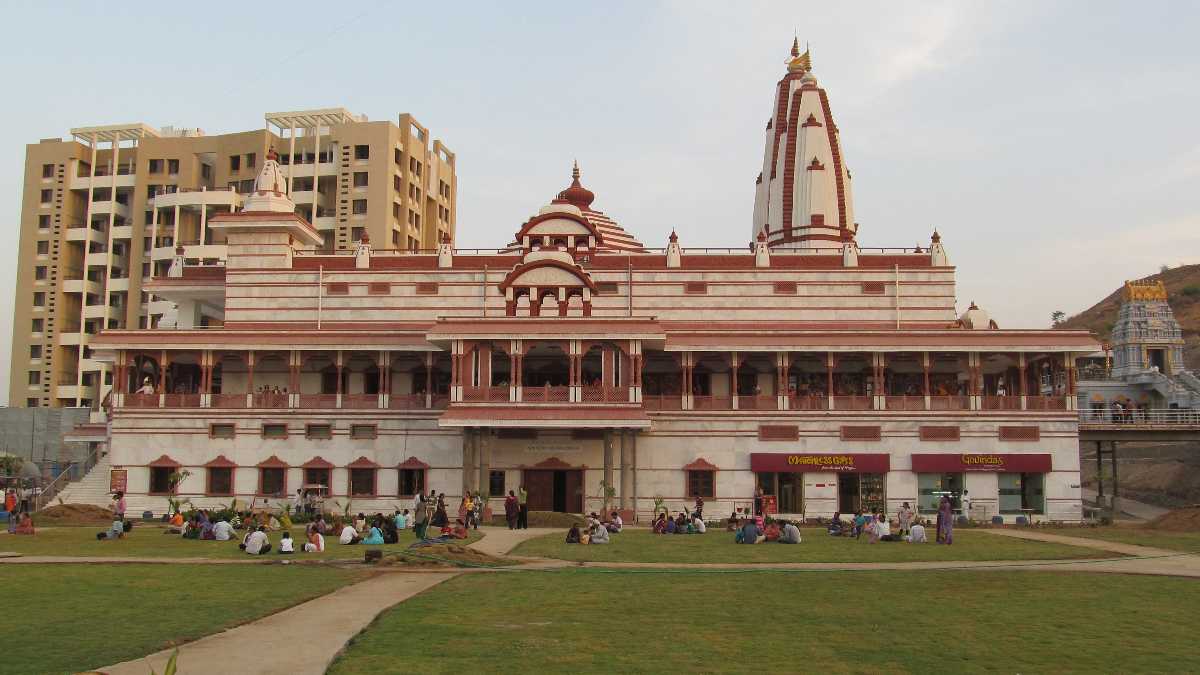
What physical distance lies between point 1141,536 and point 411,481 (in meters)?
32.1

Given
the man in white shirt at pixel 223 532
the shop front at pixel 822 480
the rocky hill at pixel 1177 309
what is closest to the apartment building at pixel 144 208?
the shop front at pixel 822 480

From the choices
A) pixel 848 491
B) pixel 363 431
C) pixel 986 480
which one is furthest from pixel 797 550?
pixel 363 431

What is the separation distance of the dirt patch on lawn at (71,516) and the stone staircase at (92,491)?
4.44 metres

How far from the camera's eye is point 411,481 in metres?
54.4

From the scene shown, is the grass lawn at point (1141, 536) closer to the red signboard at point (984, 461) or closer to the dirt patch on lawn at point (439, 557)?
the red signboard at point (984, 461)

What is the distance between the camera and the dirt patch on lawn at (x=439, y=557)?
2955 centimetres

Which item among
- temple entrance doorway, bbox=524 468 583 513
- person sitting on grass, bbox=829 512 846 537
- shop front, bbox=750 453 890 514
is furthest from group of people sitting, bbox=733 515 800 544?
temple entrance doorway, bbox=524 468 583 513

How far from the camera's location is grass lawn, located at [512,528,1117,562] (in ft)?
107

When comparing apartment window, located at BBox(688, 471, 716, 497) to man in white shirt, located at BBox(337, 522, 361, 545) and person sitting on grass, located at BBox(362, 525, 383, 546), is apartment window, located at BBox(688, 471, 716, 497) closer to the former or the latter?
person sitting on grass, located at BBox(362, 525, 383, 546)

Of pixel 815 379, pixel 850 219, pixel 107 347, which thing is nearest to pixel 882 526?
pixel 815 379

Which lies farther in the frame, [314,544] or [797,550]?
[797,550]

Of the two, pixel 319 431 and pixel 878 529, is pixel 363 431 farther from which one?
pixel 878 529

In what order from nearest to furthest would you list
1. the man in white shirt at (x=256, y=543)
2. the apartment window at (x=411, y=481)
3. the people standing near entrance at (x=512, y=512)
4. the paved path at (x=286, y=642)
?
the paved path at (x=286, y=642), the man in white shirt at (x=256, y=543), the people standing near entrance at (x=512, y=512), the apartment window at (x=411, y=481)

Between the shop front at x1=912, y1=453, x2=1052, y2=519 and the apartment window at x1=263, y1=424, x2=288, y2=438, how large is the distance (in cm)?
3062
